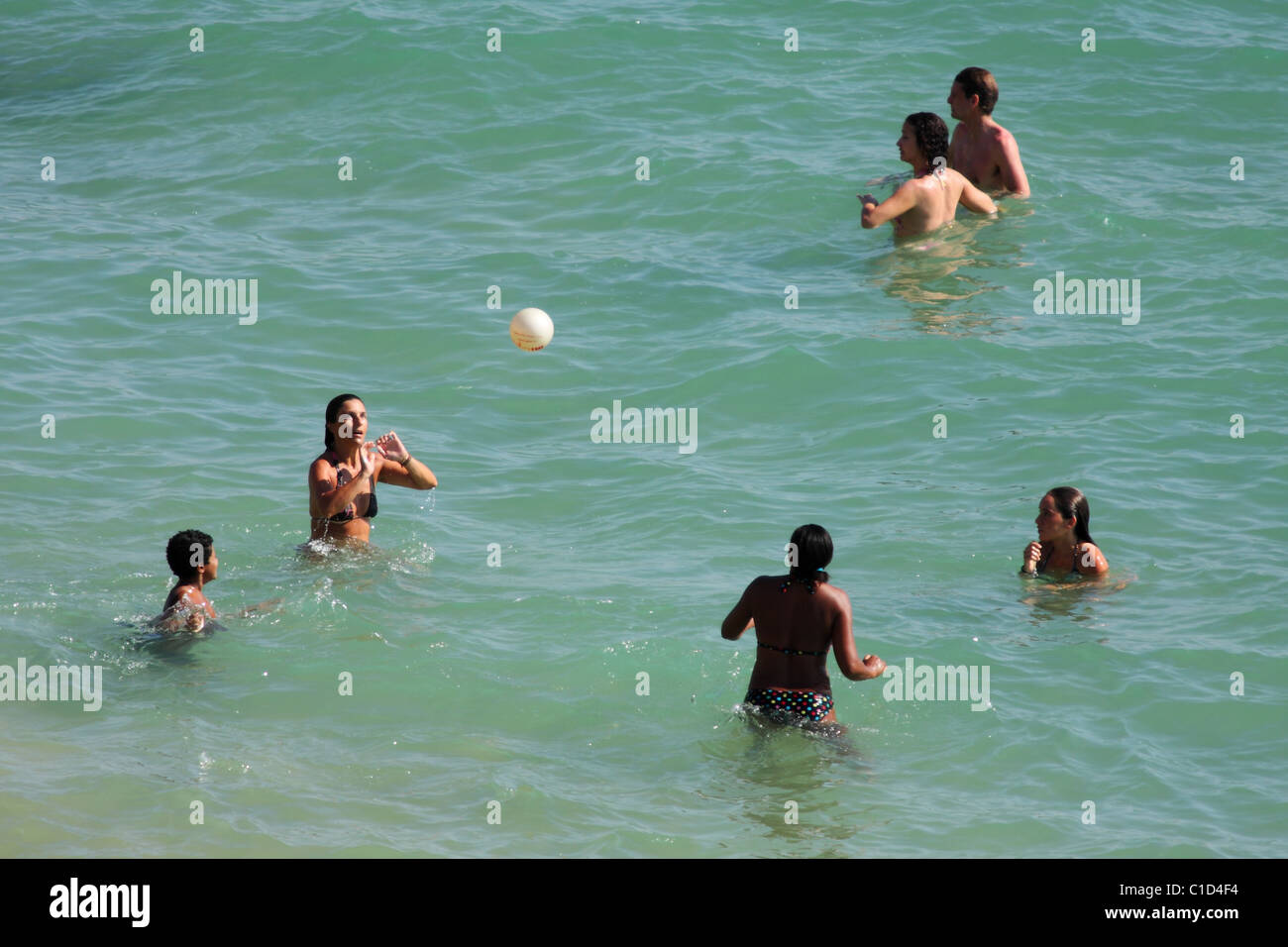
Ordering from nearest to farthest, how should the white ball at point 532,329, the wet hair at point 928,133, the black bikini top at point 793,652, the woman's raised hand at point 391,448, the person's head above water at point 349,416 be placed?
the black bikini top at point 793,652 → the person's head above water at point 349,416 → the woman's raised hand at point 391,448 → the white ball at point 532,329 → the wet hair at point 928,133

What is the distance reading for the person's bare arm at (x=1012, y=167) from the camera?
13586mm

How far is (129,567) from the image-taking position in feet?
30.0

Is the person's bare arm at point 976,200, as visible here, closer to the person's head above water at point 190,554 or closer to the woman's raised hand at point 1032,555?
the woman's raised hand at point 1032,555

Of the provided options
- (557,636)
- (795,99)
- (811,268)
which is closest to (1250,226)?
(811,268)

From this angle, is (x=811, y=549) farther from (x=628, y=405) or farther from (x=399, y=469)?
(x=628, y=405)

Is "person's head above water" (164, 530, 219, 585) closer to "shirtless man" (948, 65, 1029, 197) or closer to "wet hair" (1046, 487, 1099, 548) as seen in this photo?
"wet hair" (1046, 487, 1099, 548)

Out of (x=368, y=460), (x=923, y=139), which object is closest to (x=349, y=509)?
(x=368, y=460)

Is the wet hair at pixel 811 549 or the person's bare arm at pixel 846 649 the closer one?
the wet hair at pixel 811 549

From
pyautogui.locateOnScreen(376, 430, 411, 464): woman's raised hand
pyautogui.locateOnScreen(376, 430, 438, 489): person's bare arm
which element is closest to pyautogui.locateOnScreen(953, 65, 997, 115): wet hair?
pyautogui.locateOnScreen(376, 430, 438, 489): person's bare arm

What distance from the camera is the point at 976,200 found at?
44.1 feet

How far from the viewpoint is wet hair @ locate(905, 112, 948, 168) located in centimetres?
1254

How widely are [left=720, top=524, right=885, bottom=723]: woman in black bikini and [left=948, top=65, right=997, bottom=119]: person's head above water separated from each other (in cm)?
722

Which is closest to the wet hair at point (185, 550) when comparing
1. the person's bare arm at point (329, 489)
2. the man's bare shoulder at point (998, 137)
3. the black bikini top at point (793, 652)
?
the person's bare arm at point (329, 489)

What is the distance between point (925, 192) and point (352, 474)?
607cm
